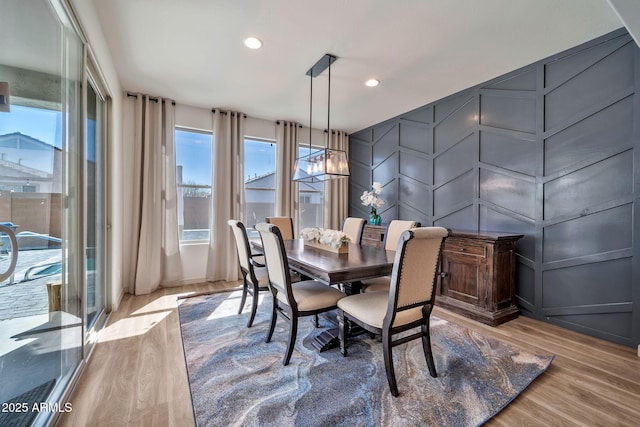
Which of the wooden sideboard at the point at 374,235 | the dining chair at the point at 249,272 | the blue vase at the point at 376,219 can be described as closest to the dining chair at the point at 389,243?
the dining chair at the point at 249,272

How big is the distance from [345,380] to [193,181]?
3.62m

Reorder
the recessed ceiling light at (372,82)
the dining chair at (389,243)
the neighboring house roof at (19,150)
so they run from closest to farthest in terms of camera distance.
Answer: the neighboring house roof at (19,150), the dining chair at (389,243), the recessed ceiling light at (372,82)

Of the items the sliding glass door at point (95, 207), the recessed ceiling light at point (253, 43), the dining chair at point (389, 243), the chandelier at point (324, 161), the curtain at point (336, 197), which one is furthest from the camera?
the curtain at point (336, 197)

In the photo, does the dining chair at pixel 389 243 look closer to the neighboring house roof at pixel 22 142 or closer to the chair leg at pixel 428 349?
the chair leg at pixel 428 349

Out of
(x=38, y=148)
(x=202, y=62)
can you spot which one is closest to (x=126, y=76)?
(x=202, y=62)

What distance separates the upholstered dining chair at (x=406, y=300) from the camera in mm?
1644

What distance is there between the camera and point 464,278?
3.03m

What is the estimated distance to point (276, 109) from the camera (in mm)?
4250

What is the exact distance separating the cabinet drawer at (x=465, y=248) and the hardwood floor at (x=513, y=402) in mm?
758

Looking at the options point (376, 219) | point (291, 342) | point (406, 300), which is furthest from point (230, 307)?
point (376, 219)

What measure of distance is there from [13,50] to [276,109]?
10.8 ft

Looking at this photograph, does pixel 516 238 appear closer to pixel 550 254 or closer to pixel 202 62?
pixel 550 254

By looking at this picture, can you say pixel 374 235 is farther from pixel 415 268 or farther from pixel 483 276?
pixel 415 268

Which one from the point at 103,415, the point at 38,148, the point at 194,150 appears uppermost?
the point at 194,150
